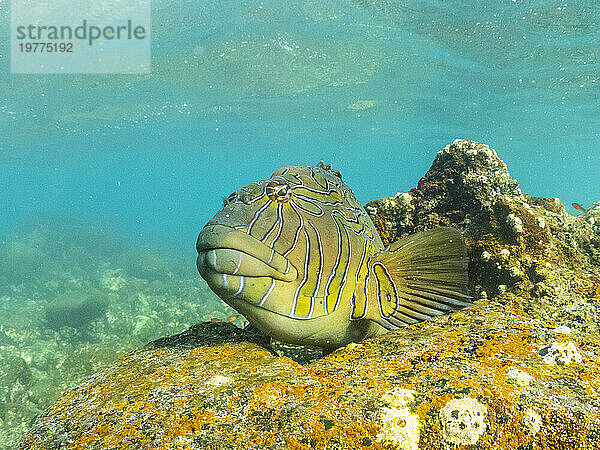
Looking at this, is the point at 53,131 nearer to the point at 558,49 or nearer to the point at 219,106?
the point at 219,106

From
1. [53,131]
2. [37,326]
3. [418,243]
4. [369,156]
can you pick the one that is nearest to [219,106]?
[53,131]

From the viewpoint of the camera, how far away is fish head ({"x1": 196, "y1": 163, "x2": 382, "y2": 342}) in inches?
85.7

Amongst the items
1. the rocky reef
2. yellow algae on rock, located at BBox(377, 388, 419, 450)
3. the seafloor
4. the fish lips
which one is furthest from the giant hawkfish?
the seafloor

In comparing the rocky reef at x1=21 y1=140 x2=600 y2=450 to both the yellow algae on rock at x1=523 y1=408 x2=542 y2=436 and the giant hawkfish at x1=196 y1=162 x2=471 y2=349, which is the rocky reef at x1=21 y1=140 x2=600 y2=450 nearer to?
the yellow algae on rock at x1=523 y1=408 x2=542 y2=436

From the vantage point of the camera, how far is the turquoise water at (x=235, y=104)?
16.2 m

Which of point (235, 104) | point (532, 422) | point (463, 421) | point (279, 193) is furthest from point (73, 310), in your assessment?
point (235, 104)

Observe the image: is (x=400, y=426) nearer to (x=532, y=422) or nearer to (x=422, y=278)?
(x=532, y=422)

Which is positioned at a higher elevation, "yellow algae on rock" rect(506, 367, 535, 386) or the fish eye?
the fish eye

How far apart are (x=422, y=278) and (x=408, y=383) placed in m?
1.05

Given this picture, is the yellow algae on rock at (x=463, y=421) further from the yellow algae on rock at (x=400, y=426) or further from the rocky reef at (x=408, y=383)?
the yellow algae on rock at (x=400, y=426)

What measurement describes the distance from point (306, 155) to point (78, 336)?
207 feet

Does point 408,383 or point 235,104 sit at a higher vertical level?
point 235,104

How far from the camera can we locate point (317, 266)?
241 centimetres

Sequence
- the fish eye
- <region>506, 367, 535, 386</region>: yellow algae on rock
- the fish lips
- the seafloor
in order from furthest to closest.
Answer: the seafloor → the fish eye → the fish lips → <region>506, 367, 535, 386</region>: yellow algae on rock
